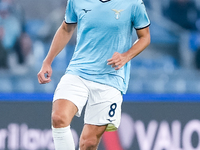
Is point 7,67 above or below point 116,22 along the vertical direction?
below

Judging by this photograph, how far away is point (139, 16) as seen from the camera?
11.1 ft

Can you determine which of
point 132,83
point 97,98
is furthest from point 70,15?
point 132,83

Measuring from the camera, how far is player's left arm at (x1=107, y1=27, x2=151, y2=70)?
3.07 metres

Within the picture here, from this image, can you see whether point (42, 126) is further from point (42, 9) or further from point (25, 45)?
point (42, 9)

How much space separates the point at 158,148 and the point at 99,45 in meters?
1.90

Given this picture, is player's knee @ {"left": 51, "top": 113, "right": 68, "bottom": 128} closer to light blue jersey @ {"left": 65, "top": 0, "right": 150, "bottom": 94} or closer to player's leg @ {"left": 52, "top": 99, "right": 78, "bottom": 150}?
player's leg @ {"left": 52, "top": 99, "right": 78, "bottom": 150}

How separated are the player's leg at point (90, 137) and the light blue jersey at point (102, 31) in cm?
36

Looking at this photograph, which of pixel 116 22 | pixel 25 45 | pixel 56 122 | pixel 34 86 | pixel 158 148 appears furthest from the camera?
pixel 25 45

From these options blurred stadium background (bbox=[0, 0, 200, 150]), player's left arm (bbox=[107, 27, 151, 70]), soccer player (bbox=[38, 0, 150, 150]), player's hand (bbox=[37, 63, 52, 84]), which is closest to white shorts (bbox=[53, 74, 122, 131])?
soccer player (bbox=[38, 0, 150, 150])

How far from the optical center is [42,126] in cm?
496

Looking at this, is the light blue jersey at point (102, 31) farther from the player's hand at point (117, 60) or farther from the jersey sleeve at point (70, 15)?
the player's hand at point (117, 60)

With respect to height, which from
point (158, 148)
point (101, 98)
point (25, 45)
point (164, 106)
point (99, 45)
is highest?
point (99, 45)

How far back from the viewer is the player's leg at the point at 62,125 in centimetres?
306

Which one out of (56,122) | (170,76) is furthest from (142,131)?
(56,122)
